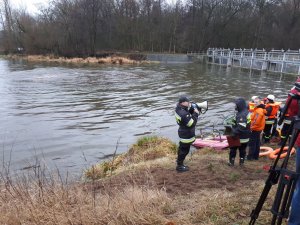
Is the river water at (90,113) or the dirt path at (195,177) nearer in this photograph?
the dirt path at (195,177)

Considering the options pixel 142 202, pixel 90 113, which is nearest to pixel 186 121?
pixel 142 202

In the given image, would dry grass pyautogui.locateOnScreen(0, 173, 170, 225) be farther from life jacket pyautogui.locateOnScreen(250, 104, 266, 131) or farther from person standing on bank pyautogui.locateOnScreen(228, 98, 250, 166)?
life jacket pyautogui.locateOnScreen(250, 104, 266, 131)

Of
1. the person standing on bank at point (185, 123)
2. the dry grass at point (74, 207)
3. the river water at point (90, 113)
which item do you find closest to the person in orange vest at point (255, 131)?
the person standing on bank at point (185, 123)

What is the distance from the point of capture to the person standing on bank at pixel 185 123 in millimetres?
6555

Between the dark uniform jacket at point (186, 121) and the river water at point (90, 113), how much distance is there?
1.39 meters

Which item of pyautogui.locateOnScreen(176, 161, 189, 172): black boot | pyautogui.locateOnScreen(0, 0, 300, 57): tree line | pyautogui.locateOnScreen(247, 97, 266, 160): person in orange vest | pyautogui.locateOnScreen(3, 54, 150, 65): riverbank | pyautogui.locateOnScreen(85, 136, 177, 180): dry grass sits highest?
pyautogui.locateOnScreen(0, 0, 300, 57): tree line

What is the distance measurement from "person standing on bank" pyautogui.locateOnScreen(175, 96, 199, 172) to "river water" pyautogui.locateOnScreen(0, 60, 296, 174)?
55.0 inches

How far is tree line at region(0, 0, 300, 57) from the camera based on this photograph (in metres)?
66.3

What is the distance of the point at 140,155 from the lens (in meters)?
9.15

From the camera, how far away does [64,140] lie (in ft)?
39.0

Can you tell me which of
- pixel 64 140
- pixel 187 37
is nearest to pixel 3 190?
pixel 64 140

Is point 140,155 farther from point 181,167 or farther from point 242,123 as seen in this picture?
point 242,123

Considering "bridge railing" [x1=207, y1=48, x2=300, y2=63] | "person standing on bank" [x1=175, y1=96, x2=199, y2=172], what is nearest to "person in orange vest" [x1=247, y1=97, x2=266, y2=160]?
"person standing on bank" [x1=175, y1=96, x2=199, y2=172]

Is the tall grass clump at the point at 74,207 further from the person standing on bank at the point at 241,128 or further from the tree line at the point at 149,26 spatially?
the tree line at the point at 149,26
